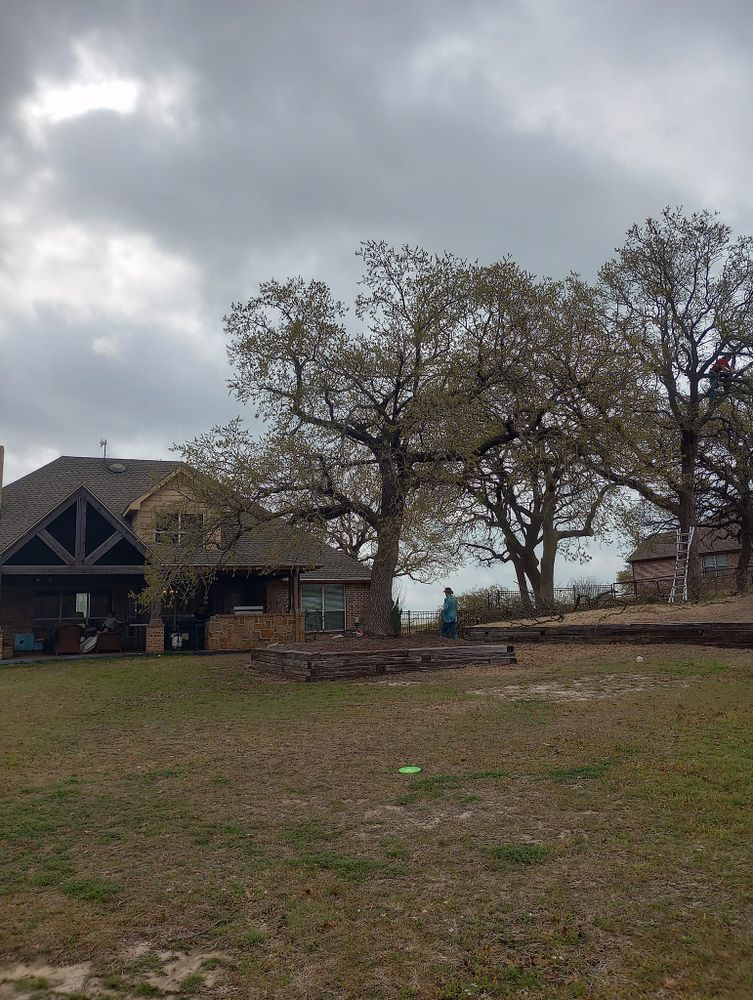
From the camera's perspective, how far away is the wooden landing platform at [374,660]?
1527cm

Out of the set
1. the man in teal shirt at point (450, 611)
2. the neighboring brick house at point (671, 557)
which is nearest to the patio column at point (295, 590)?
the man in teal shirt at point (450, 611)

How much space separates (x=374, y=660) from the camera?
15.6m

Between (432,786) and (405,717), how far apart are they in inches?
144

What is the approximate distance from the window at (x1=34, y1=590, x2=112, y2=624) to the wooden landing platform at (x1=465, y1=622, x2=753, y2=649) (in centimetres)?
1285

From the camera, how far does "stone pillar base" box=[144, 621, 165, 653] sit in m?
24.3

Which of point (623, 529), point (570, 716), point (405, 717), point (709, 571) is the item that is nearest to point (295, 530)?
point (405, 717)

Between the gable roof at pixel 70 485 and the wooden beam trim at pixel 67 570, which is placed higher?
the gable roof at pixel 70 485

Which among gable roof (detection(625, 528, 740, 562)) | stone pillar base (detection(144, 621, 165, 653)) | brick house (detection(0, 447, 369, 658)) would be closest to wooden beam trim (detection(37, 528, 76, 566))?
brick house (detection(0, 447, 369, 658))

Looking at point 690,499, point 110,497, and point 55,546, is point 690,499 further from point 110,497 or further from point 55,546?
point 55,546

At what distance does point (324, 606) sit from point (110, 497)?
8721 mm

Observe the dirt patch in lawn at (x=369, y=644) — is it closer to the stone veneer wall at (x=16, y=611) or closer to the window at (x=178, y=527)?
the window at (x=178, y=527)

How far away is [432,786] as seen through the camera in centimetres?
674

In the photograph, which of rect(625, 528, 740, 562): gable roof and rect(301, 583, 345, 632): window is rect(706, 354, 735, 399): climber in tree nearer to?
rect(625, 528, 740, 562): gable roof

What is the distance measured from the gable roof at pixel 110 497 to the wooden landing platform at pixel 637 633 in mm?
5667
